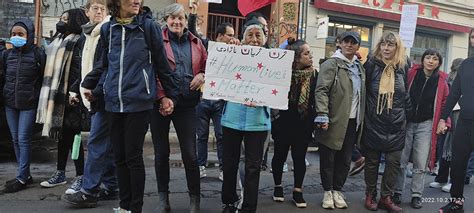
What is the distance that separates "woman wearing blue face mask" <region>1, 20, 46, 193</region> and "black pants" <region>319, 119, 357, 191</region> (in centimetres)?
329

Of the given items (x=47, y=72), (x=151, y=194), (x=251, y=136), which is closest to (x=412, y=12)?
(x=251, y=136)

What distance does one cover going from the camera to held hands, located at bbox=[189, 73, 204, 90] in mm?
4277

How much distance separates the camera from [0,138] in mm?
6641

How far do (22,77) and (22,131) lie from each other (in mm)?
609

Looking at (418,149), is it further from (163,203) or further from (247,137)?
(163,203)

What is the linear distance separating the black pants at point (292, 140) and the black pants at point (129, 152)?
5.81 ft

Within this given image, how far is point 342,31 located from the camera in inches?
511

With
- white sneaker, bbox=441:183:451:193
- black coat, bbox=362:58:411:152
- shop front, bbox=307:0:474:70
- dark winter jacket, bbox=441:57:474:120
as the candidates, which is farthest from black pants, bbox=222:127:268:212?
shop front, bbox=307:0:474:70

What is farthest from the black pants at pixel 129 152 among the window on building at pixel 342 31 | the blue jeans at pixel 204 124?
the window on building at pixel 342 31

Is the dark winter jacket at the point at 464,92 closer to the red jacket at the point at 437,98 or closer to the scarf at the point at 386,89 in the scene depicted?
the red jacket at the point at 437,98

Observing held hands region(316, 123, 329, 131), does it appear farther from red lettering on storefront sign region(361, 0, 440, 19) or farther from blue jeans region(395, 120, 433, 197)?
red lettering on storefront sign region(361, 0, 440, 19)

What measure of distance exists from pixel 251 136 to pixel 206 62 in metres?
0.83

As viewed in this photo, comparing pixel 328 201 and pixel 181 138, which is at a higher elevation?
pixel 181 138

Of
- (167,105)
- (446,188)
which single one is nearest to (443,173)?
(446,188)
